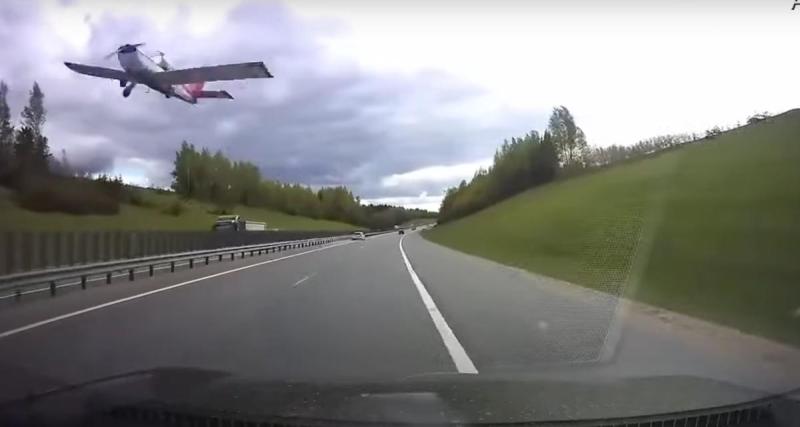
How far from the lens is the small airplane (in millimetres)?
16719

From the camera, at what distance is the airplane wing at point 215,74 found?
16.7 meters

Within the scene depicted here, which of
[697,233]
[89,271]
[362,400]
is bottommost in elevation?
[362,400]

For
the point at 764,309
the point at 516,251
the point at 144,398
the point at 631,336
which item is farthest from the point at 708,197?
the point at 144,398

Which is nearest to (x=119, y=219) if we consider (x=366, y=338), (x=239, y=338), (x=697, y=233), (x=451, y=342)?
(x=697, y=233)

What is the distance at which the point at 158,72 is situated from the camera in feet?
56.4

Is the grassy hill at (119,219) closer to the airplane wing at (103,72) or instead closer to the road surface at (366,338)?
the road surface at (366,338)

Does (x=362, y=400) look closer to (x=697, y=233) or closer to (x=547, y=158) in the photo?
(x=697, y=233)

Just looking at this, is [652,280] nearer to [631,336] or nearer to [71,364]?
[631,336]

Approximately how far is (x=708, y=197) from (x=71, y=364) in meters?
34.0

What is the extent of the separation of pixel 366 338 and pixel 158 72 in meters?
9.65

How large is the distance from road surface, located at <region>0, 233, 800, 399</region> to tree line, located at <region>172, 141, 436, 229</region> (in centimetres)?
6163

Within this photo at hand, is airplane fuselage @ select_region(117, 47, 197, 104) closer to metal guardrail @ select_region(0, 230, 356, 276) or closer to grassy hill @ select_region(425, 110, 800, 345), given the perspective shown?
metal guardrail @ select_region(0, 230, 356, 276)

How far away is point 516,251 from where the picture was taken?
43812 mm

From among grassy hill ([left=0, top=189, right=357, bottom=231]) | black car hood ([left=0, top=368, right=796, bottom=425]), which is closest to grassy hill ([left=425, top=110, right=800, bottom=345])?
black car hood ([left=0, top=368, right=796, bottom=425])
